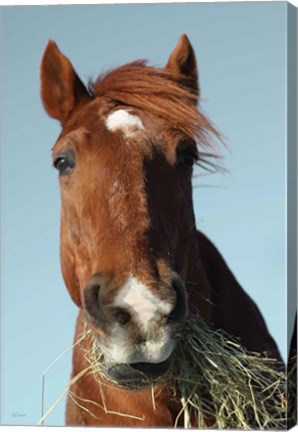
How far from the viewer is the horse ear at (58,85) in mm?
3875

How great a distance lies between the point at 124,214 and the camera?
10.8ft

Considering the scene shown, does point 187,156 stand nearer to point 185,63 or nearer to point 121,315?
point 185,63

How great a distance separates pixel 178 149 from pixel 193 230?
37 cm

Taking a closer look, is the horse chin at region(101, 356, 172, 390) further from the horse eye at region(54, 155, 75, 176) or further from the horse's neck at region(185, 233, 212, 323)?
the horse eye at region(54, 155, 75, 176)

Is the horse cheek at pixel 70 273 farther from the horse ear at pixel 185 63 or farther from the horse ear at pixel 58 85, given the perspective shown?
the horse ear at pixel 185 63

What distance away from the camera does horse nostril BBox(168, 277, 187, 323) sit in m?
3.14

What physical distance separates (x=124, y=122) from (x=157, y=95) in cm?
26

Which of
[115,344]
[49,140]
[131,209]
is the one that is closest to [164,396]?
[115,344]

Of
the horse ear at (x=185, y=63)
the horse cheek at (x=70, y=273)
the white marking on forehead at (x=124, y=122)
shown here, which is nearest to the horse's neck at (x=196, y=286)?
the horse cheek at (x=70, y=273)

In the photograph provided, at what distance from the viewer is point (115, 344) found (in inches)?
122

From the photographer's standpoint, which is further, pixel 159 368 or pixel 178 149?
pixel 178 149

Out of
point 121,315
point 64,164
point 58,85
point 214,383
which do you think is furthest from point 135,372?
point 58,85

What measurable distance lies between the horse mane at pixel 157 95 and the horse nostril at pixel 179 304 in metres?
0.74

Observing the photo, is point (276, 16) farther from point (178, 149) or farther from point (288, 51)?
point (178, 149)
